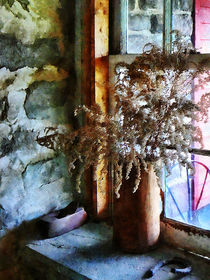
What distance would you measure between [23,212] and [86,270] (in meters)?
0.44

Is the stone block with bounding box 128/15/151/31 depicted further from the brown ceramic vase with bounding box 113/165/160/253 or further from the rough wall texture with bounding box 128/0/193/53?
the brown ceramic vase with bounding box 113/165/160/253

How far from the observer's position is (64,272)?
175cm

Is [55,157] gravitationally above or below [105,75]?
below

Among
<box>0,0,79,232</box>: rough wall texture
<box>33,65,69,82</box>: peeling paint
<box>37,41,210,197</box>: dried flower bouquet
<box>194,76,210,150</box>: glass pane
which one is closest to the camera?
<box>37,41,210,197</box>: dried flower bouquet

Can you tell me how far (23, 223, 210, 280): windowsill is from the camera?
5.53ft

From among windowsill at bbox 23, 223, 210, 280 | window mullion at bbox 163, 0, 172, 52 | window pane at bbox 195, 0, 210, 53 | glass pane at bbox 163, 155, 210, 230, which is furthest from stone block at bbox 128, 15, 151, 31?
windowsill at bbox 23, 223, 210, 280

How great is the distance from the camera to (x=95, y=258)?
1.81 meters

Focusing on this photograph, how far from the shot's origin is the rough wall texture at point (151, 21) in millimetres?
1762

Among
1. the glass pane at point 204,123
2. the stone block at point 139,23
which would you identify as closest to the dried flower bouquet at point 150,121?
the glass pane at point 204,123

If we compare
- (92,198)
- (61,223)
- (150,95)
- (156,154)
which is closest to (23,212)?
(61,223)

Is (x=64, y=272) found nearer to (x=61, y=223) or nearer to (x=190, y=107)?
(x=61, y=223)

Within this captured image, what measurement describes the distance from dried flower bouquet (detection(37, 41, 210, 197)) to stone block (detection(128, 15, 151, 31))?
29 cm

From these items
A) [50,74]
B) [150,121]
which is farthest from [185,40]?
[50,74]

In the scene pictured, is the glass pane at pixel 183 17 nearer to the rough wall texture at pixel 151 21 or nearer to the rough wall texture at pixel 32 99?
the rough wall texture at pixel 151 21
